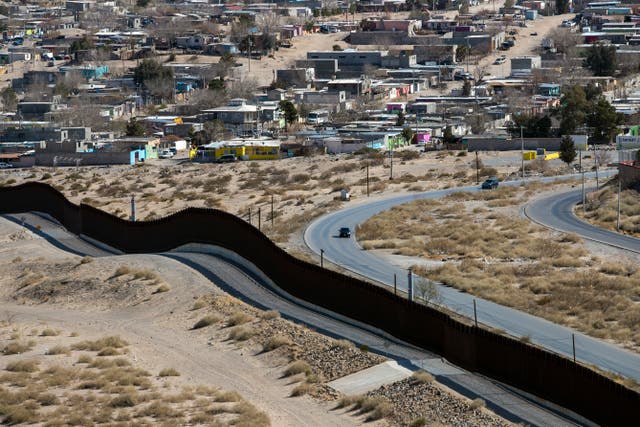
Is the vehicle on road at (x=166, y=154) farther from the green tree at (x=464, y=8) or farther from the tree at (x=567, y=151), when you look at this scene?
the green tree at (x=464, y=8)

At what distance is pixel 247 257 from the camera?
41906 millimetres

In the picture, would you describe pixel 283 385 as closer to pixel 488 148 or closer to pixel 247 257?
pixel 247 257

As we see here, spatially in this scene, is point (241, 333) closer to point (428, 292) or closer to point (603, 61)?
point (428, 292)

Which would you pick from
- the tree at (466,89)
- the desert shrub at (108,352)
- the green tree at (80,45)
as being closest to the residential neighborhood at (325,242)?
the desert shrub at (108,352)

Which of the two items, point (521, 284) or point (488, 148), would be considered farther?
point (488, 148)

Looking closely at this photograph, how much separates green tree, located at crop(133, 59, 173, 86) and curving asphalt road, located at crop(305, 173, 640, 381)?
60.9 m

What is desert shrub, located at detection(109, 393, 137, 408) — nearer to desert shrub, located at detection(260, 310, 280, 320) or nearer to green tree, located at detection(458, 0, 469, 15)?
desert shrub, located at detection(260, 310, 280, 320)

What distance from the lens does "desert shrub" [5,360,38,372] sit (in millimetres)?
31566

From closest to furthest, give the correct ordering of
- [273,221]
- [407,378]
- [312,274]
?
[407,378], [312,274], [273,221]

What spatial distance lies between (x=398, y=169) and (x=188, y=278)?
1253 inches

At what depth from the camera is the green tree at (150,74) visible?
114250mm

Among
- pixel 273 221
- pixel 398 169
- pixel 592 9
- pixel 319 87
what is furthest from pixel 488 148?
pixel 592 9

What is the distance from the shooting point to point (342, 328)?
110 feet

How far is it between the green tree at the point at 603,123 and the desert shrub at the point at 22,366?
168ft
